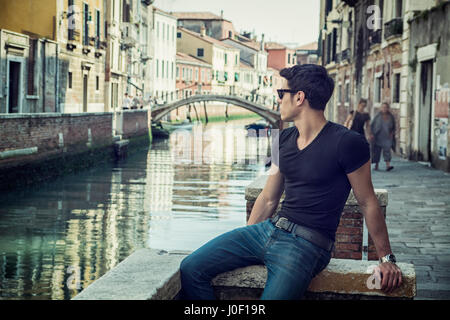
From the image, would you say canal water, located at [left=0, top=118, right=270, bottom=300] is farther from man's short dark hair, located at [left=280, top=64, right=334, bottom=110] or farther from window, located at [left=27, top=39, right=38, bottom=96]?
man's short dark hair, located at [left=280, top=64, right=334, bottom=110]

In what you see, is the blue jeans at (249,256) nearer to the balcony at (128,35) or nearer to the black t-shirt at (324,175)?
the black t-shirt at (324,175)

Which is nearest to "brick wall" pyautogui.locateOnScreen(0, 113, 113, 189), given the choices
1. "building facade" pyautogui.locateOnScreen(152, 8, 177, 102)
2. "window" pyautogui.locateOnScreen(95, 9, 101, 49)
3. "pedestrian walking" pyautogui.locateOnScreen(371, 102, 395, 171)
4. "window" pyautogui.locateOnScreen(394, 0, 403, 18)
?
"pedestrian walking" pyautogui.locateOnScreen(371, 102, 395, 171)

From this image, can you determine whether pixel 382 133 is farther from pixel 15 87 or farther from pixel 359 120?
pixel 15 87

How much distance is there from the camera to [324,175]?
344 centimetres

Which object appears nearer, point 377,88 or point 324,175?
point 324,175

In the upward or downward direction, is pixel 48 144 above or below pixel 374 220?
below

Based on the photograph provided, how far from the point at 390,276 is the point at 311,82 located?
911mm

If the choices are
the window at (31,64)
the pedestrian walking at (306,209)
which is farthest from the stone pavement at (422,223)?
the window at (31,64)

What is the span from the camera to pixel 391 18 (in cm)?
2138

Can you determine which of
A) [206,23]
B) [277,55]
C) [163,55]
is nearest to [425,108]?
[163,55]

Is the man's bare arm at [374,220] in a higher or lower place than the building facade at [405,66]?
lower

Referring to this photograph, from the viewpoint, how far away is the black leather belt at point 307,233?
342 centimetres

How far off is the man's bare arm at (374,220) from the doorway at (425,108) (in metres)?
14.0
